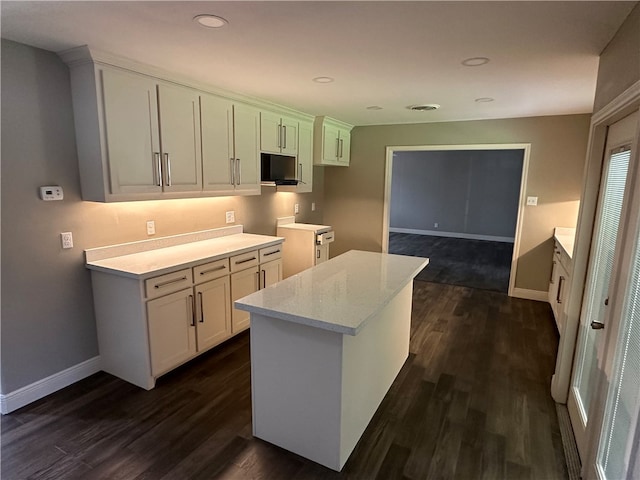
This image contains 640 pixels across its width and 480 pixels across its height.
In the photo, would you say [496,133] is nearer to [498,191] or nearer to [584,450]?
[584,450]

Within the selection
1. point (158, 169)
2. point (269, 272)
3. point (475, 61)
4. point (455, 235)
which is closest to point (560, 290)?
Result: point (475, 61)

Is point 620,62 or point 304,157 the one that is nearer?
point 620,62

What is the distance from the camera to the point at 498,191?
342 inches

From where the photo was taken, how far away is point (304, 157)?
4.62 meters

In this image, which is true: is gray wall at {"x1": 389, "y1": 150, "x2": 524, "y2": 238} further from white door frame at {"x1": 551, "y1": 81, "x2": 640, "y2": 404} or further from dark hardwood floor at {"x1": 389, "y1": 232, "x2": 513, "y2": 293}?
white door frame at {"x1": 551, "y1": 81, "x2": 640, "y2": 404}

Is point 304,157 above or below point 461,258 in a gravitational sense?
above

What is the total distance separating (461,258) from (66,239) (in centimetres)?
642

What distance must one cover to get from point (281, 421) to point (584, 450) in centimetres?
163

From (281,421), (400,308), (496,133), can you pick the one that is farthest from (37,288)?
(496,133)

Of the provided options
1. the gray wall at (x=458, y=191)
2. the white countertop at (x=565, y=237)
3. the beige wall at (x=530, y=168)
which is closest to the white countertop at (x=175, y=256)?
the beige wall at (x=530, y=168)

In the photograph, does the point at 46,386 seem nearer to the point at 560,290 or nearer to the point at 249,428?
the point at 249,428

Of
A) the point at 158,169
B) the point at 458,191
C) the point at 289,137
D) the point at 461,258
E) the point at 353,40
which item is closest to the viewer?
the point at 353,40

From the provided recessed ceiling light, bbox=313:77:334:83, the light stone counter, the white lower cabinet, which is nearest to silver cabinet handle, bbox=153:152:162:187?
the light stone counter

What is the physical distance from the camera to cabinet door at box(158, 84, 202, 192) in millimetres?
2824
